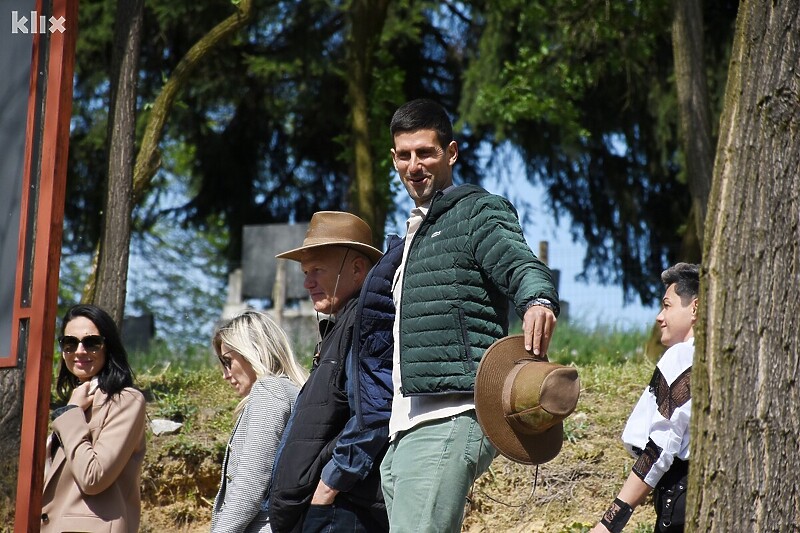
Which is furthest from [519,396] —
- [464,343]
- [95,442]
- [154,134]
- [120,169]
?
[154,134]

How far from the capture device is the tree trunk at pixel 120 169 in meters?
8.80

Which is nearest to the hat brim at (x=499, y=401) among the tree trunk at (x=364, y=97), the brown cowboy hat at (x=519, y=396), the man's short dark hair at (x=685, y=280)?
the brown cowboy hat at (x=519, y=396)

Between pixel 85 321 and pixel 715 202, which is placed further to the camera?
pixel 85 321

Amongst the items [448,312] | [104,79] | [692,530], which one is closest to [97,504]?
[448,312]

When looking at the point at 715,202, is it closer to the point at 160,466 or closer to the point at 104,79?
the point at 160,466

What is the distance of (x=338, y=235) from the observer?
4.65 metres

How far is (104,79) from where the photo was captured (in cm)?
1789

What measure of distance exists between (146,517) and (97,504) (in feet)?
10.1

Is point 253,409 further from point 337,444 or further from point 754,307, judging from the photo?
point 754,307

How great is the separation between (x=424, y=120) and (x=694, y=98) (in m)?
6.83

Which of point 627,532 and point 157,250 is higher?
point 157,250

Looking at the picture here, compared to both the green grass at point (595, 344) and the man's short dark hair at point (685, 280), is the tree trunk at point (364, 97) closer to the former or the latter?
the green grass at point (595, 344)

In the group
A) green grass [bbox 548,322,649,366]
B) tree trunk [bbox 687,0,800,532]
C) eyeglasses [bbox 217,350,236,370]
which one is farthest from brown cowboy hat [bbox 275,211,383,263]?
green grass [bbox 548,322,649,366]

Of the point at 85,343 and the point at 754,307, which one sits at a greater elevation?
the point at 754,307
